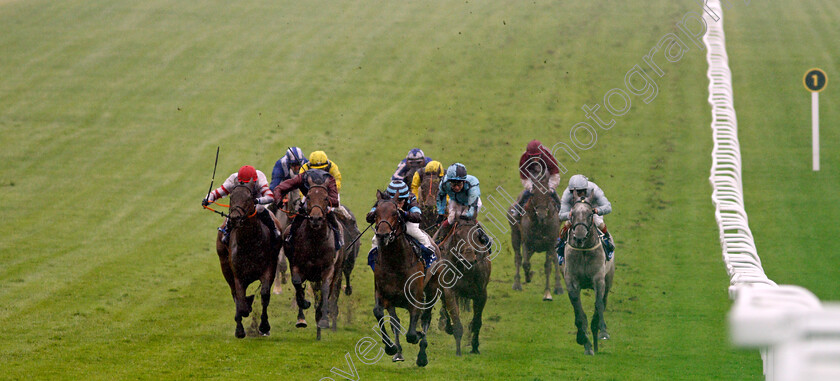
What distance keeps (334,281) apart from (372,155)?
35.6 ft

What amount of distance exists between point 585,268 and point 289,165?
442 cm

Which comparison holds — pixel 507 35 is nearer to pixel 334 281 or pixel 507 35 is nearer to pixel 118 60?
pixel 118 60

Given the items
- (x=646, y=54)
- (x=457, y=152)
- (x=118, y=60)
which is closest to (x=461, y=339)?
(x=457, y=152)

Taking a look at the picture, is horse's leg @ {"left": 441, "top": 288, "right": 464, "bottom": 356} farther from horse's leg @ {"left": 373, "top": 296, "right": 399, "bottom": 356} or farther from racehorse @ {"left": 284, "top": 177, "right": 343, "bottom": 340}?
racehorse @ {"left": 284, "top": 177, "right": 343, "bottom": 340}

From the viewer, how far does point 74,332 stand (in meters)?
12.1

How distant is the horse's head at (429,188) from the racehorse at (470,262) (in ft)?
3.99

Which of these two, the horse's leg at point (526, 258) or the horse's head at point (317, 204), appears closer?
the horse's head at point (317, 204)

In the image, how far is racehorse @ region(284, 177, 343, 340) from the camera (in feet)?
33.4

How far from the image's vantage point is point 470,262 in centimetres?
1056

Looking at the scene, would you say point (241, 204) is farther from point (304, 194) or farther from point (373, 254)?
point (373, 254)

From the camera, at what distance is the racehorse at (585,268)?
10.2 meters

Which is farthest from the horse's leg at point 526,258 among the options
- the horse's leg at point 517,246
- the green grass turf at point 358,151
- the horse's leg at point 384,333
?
the horse's leg at point 384,333

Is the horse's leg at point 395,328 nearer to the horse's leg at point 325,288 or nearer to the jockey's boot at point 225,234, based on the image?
the horse's leg at point 325,288

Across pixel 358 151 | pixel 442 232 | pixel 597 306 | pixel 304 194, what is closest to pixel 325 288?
pixel 304 194
